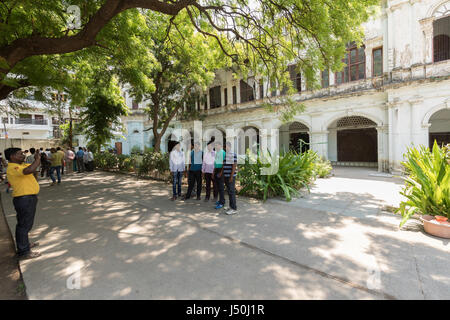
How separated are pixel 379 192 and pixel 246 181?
4.37 meters

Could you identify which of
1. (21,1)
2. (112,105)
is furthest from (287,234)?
(112,105)

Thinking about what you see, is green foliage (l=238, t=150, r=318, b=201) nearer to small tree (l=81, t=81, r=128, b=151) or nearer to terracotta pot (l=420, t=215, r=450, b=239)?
terracotta pot (l=420, t=215, r=450, b=239)

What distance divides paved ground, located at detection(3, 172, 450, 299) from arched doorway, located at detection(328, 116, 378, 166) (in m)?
11.4

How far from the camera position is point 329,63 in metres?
6.71

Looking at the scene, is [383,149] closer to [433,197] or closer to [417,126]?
[417,126]

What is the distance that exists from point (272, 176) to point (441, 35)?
1242cm

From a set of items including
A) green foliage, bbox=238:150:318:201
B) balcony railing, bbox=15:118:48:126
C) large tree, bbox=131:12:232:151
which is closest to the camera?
green foliage, bbox=238:150:318:201

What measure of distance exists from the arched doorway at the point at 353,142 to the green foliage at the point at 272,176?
930 cm

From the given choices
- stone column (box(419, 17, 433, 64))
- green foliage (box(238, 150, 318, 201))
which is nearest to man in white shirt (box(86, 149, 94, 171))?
green foliage (box(238, 150, 318, 201))

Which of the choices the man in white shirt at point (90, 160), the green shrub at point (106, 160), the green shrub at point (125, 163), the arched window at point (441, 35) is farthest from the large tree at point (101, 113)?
the arched window at point (441, 35)

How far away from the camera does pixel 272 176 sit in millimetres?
6738

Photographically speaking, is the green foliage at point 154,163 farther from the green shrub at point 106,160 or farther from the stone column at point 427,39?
the stone column at point 427,39

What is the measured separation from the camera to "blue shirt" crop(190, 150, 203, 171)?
6.36m
